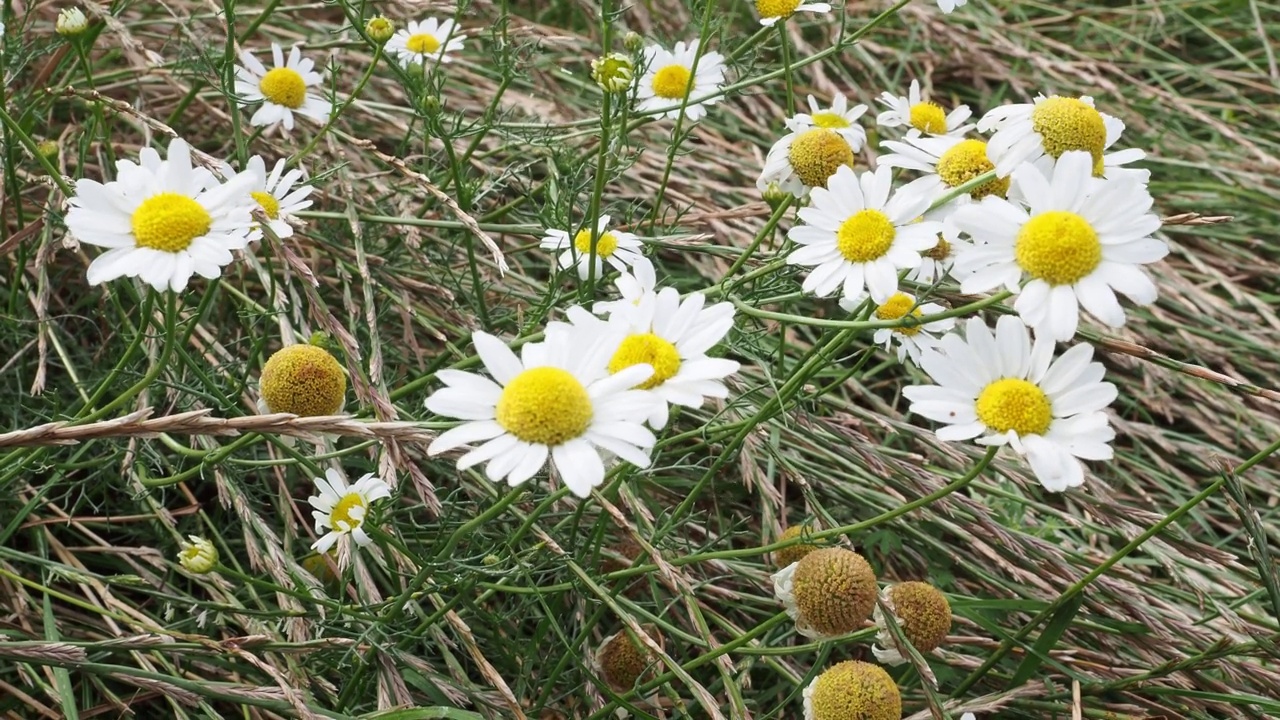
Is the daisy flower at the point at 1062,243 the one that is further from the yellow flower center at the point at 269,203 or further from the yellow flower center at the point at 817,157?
the yellow flower center at the point at 269,203

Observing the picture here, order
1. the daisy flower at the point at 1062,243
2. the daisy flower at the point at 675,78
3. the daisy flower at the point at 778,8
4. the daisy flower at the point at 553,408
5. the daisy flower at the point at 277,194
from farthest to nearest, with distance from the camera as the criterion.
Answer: the daisy flower at the point at 675,78 < the daisy flower at the point at 778,8 < the daisy flower at the point at 277,194 < the daisy flower at the point at 1062,243 < the daisy flower at the point at 553,408

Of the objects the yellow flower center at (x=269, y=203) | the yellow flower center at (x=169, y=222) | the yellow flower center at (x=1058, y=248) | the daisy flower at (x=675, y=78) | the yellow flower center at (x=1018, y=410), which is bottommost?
the yellow flower center at (x=1018, y=410)

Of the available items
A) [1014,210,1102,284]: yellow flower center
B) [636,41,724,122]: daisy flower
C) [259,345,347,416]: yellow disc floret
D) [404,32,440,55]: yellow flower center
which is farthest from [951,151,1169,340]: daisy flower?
[404,32,440,55]: yellow flower center

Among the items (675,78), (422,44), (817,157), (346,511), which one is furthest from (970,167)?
(422,44)

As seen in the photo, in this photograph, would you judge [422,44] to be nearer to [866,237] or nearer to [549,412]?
[866,237]

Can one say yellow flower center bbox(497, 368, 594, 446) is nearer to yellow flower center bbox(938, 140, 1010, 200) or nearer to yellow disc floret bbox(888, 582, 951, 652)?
yellow disc floret bbox(888, 582, 951, 652)

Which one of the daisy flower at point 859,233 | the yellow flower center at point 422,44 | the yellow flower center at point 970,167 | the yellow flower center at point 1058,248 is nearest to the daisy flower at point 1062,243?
the yellow flower center at point 1058,248
